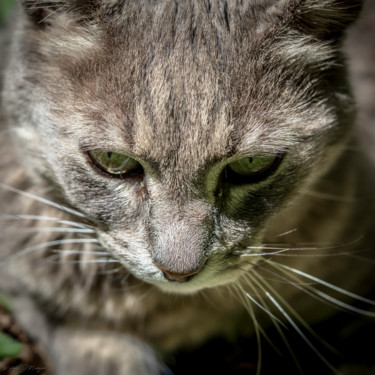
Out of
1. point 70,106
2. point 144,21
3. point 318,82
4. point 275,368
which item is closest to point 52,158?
point 70,106

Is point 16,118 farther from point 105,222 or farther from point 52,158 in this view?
point 105,222

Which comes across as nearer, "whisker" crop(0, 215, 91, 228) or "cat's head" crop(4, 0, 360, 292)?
"cat's head" crop(4, 0, 360, 292)

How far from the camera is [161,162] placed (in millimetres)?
1590

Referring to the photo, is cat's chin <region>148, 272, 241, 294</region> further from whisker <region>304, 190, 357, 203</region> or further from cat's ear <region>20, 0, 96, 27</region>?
cat's ear <region>20, 0, 96, 27</region>

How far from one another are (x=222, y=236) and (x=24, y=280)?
0.83m

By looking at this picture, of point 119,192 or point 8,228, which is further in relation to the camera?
point 8,228

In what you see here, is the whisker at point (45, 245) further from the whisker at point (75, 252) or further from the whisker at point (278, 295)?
the whisker at point (278, 295)

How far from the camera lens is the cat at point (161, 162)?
1598mm

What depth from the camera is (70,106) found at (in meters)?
1.71

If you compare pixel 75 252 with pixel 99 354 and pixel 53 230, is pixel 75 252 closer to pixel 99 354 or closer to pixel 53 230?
pixel 53 230

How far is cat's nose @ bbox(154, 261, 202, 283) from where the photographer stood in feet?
5.32

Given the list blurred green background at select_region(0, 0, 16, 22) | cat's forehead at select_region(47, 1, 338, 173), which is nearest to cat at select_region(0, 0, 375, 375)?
cat's forehead at select_region(47, 1, 338, 173)

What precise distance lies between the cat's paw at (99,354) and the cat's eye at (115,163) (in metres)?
0.74

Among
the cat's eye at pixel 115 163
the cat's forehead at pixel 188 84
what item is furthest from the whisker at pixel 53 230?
the cat's forehead at pixel 188 84
